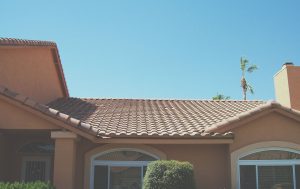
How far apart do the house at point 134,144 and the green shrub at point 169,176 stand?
5.24 feet

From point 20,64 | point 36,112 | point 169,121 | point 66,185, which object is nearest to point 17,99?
point 36,112

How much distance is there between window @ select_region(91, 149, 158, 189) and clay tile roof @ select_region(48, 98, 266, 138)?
38.6 inches

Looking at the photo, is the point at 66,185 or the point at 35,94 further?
the point at 35,94

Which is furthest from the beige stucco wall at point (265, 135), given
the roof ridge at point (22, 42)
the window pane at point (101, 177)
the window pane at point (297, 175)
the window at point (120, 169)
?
the roof ridge at point (22, 42)

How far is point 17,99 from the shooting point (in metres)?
13.1

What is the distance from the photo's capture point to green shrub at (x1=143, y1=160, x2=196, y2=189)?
38.9ft

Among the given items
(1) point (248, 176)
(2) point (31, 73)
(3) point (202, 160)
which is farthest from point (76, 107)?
(1) point (248, 176)

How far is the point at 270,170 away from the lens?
14125 mm

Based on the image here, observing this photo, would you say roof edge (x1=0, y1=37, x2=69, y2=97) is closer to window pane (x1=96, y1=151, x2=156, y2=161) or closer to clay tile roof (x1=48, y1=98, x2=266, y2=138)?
clay tile roof (x1=48, y1=98, x2=266, y2=138)

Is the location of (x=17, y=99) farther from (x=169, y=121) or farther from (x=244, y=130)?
(x=244, y=130)

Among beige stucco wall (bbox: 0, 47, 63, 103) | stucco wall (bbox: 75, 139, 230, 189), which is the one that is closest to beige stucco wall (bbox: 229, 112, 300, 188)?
stucco wall (bbox: 75, 139, 230, 189)

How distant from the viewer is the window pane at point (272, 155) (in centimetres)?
1418

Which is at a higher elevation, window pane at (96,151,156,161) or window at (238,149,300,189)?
window pane at (96,151,156,161)

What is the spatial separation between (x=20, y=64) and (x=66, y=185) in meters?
6.58
